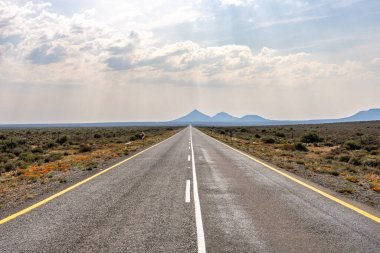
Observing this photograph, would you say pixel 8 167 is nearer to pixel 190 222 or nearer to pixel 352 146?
pixel 190 222

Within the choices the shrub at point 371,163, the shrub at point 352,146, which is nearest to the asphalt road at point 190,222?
the shrub at point 371,163

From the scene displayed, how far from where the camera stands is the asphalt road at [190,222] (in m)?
5.34

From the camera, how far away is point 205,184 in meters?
11.1

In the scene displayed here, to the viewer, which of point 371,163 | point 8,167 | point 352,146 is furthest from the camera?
point 352,146

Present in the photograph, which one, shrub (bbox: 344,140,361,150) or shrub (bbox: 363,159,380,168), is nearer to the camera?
shrub (bbox: 363,159,380,168)

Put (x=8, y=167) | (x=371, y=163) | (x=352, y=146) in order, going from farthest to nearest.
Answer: (x=352, y=146) < (x=371, y=163) < (x=8, y=167)

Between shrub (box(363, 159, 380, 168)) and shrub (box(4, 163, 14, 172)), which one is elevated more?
shrub (box(363, 159, 380, 168))

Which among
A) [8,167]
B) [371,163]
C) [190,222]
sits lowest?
[8,167]

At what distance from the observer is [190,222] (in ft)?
21.7

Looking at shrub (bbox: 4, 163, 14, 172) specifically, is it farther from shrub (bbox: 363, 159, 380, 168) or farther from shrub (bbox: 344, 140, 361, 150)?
shrub (bbox: 344, 140, 361, 150)

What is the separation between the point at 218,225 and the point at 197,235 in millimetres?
713

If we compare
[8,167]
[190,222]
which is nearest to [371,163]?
[190,222]

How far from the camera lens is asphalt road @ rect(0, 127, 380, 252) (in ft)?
A: 17.5

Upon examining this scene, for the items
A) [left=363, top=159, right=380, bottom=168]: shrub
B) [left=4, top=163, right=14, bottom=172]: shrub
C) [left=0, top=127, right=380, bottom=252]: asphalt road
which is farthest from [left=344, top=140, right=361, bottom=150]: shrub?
[left=4, top=163, right=14, bottom=172]: shrub
